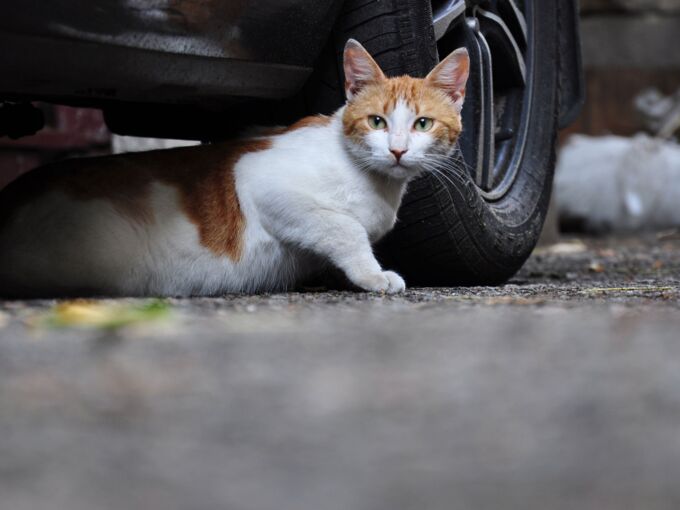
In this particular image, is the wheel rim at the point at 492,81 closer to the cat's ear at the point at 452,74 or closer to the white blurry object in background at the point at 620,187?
the cat's ear at the point at 452,74

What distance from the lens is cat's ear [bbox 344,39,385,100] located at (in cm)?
222

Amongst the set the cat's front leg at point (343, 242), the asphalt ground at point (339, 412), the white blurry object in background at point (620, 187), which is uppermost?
the asphalt ground at point (339, 412)

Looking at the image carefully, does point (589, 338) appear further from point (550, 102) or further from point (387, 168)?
point (550, 102)

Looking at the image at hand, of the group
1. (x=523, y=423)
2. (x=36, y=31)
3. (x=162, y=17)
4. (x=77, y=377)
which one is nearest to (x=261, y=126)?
(x=162, y=17)

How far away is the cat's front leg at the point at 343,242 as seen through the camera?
2.23m

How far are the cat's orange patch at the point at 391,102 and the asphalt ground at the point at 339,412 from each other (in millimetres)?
788

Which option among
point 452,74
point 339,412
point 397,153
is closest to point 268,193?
point 397,153

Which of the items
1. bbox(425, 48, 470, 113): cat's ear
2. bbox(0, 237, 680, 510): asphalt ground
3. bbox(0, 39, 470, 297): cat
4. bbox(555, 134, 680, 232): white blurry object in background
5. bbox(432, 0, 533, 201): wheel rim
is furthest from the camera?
bbox(555, 134, 680, 232): white blurry object in background

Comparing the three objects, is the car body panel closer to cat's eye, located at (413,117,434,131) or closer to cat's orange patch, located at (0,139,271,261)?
cat's orange patch, located at (0,139,271,261)

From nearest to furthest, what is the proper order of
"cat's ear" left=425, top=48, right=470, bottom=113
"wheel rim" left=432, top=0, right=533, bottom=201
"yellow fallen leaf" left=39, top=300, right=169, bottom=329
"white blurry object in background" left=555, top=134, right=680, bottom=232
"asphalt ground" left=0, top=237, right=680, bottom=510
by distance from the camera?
"asphalt ground" left=0, top=237, right=680, bottom=510 → "yellow fallen leaf" left=39, top=300, right=169, bottom=329 → "cat's ear" left=425, top=48, right=470, bottom=113 → "wheel rim" left=432, top=0, right=533, bottom=201 → "white blurry object in background" left=555, top=134, right=680, bottom=232

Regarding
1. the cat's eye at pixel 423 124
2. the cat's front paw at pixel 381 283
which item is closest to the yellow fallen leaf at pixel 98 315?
the cat's front paw at pixel 381 283

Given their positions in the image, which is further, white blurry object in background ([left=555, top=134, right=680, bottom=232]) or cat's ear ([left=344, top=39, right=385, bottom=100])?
white blurry object in background ([left=555, top=134, right=680, bottom=232])

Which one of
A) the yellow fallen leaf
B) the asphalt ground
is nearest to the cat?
the yellow fallen leaf

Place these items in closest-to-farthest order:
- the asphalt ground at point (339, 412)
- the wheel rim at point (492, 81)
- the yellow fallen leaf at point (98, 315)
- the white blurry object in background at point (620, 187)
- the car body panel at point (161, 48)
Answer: the asphalt ground at point (339, 412)
the yellow fallen leaf at point (98, 315)
the car body panel at point (161, 48)
the wheel rim at point (492, 81)
the white blurry object in background at point (620, 187)
